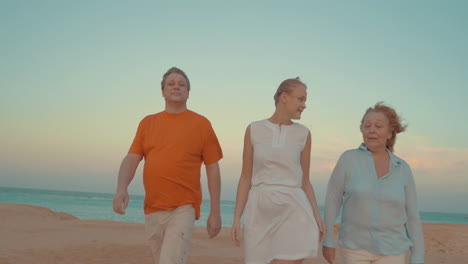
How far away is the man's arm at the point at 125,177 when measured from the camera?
3.99 m

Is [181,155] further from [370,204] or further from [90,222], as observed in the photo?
[90,222]

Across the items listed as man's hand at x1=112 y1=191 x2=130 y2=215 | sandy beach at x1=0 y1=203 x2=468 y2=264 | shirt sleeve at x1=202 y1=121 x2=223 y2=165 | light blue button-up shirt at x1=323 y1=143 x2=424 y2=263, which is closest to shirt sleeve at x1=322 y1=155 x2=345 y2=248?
light blue button-up shirt at x1=323 y1=143 x2=424 y2=263

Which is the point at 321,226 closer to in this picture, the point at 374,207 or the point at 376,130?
the point at 374,207

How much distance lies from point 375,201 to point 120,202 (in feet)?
6.94

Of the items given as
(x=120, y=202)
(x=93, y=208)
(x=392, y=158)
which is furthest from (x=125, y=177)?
(x=93, y=208)

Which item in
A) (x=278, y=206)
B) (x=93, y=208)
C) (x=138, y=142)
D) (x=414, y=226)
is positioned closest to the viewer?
(x=278, y=206)

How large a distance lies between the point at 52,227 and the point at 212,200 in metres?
11.4

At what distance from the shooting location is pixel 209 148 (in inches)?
175

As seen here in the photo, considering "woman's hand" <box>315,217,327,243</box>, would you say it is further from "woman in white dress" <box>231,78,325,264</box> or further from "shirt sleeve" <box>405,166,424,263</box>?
"shirt sleeve" <box>405,166,424,263</box>

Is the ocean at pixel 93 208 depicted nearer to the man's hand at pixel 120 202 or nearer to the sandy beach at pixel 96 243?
the sandy beach at pixel 96 243

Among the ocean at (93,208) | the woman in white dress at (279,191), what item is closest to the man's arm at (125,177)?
the woman in white dress at (279,191)

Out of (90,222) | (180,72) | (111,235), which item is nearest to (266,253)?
(180,72)

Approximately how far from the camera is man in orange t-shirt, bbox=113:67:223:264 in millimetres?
4098

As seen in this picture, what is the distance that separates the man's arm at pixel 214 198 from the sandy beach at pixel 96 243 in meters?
5.42
